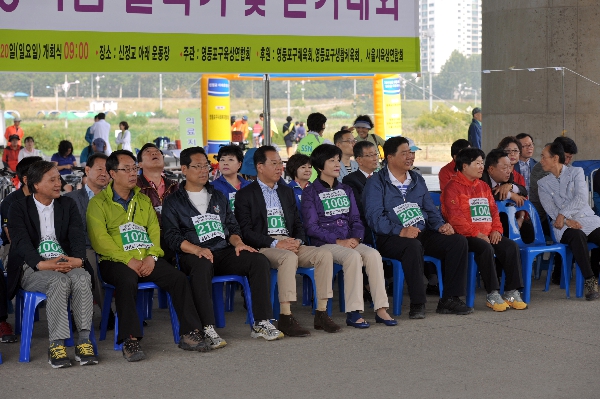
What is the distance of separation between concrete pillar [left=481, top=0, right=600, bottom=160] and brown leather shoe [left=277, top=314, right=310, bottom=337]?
5255 mm

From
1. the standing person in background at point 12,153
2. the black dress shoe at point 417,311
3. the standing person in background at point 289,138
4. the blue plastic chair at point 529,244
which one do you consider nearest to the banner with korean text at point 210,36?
the blue plastic chair at point 529,244

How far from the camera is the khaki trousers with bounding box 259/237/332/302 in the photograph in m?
5.47

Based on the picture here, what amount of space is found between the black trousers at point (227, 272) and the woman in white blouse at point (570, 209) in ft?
8.26

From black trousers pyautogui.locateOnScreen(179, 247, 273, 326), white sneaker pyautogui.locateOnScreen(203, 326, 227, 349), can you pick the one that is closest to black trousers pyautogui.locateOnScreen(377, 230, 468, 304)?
black trousers pyautogui.locateOnScreen(179, 247, 273, 326)

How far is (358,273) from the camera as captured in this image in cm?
558

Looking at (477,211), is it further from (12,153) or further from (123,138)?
(123,138)

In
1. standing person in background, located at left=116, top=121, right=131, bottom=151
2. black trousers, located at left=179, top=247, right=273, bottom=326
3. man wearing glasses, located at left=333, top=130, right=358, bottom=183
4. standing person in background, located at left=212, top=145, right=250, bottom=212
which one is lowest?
black trousers, located at left=179, top=247, right=273, bottom=326

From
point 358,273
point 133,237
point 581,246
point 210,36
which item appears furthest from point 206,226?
point 581,246

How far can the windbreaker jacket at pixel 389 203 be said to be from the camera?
607 centimetres

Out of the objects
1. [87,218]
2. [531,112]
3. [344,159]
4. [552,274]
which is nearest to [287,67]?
[344,159]

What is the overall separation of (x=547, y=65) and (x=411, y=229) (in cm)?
439

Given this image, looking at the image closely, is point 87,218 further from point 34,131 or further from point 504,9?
point 34,131

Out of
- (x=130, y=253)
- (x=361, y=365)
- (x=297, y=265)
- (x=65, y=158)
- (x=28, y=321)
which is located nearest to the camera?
(x=361, y=365)

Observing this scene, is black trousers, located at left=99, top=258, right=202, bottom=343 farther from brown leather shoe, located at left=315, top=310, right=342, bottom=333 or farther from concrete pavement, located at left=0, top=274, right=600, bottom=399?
brown leather shoe, located at left=315, top=310, right=342, bottom=333
